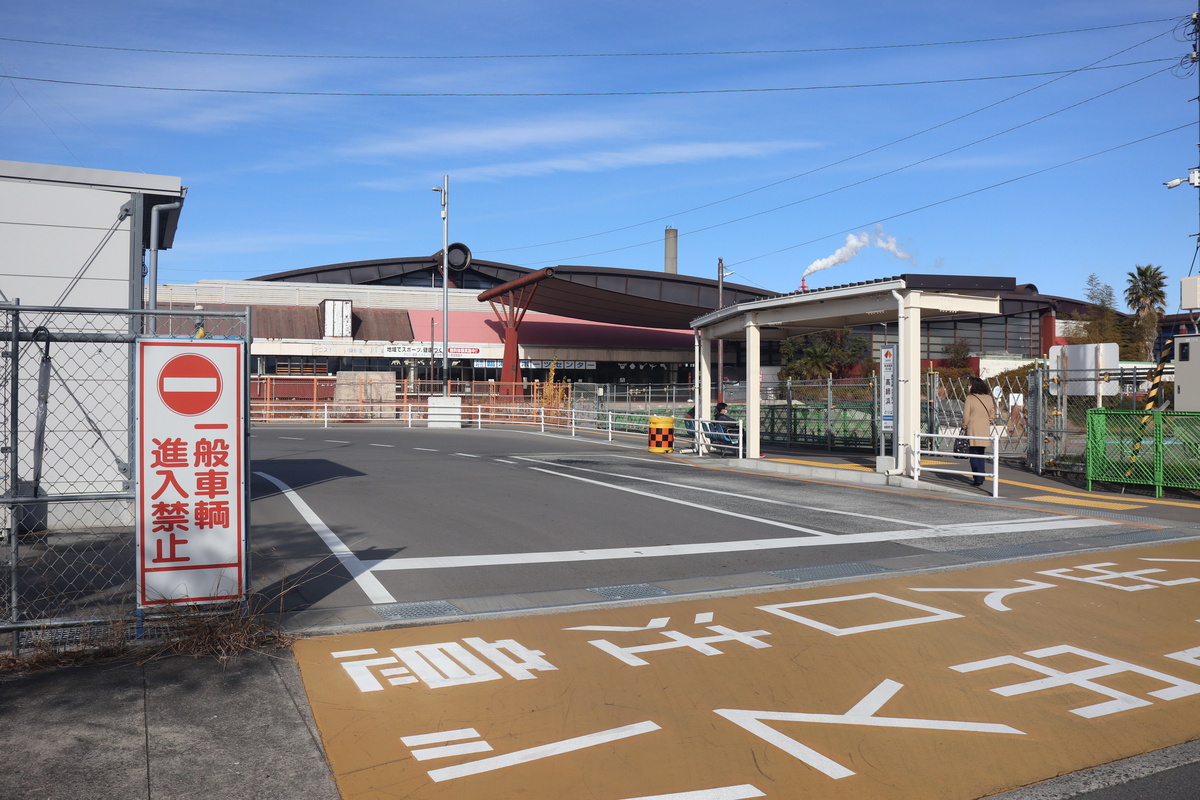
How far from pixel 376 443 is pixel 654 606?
19752mm

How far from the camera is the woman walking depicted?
48.8 feet

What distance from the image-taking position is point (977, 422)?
15.4m

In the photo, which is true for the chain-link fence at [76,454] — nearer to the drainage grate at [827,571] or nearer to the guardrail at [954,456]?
the drainage grate at [827,571]

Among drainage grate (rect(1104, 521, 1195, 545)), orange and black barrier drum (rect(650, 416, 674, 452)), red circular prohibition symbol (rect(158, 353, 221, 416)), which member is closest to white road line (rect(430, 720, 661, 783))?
red circular prohibition symbol (rect(158, 353, 221, 416))

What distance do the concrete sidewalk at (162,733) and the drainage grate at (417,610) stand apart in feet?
4.05

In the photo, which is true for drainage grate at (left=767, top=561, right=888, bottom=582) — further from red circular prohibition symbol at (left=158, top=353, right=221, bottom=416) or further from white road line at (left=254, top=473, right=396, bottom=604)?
red circular prohibition symbol at (left=158, top=353, right=221, bottom=416)

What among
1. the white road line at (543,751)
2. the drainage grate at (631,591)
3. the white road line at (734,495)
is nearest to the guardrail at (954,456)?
the white road line at (734,495)

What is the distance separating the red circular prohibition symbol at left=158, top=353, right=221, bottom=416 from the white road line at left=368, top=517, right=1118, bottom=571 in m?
3.02

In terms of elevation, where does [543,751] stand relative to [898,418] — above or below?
below

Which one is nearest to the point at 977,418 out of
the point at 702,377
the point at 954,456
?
the point at 954,456

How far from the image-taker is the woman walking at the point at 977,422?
586 inches

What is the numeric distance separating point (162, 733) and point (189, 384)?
2238 millimetres

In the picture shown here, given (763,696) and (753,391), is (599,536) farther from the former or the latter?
(753,391)

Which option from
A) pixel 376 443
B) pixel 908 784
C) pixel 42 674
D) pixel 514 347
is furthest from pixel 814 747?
pixel 514 347
